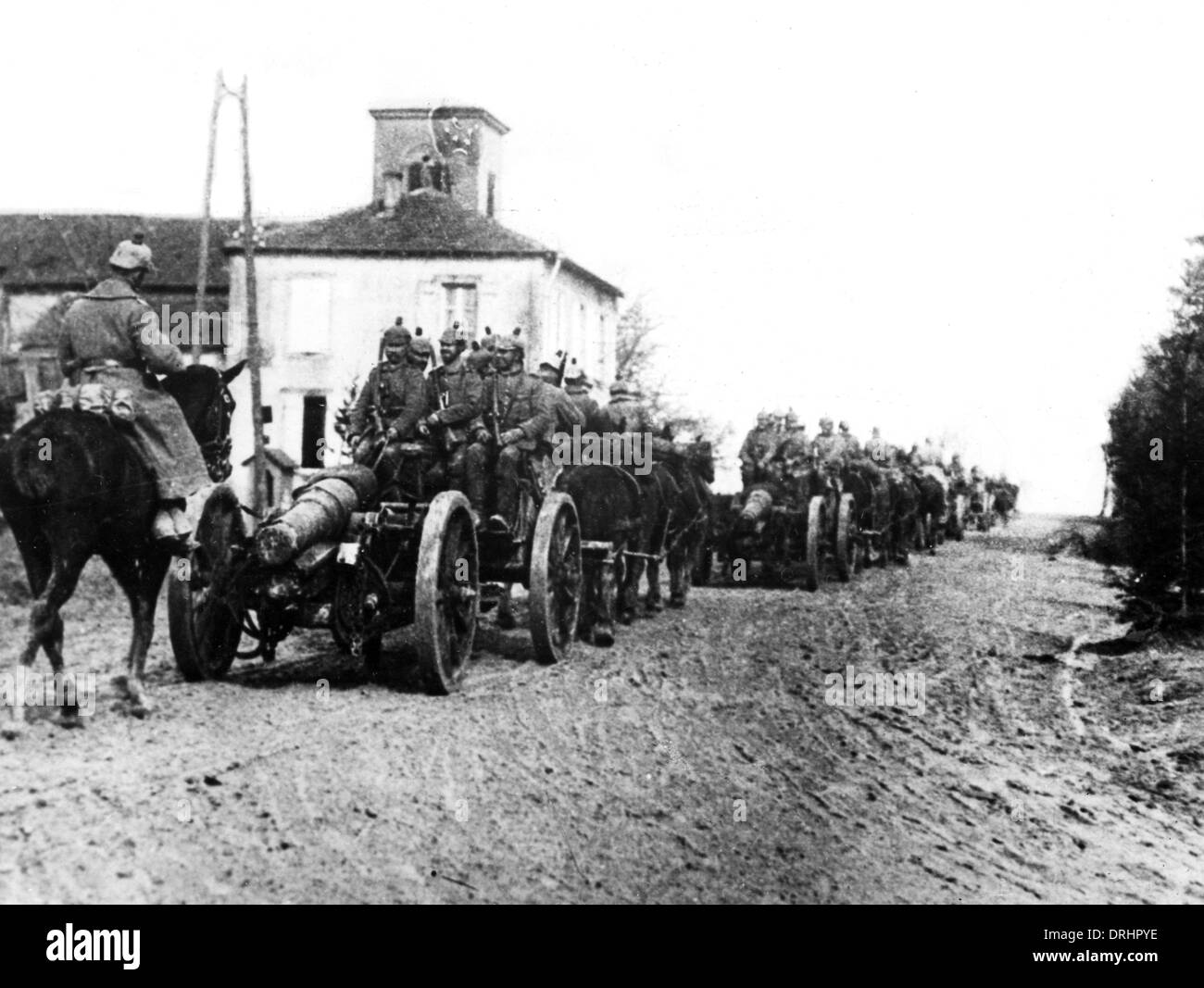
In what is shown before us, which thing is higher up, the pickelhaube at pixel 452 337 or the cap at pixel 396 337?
the pickelhaube at pixel 452 337

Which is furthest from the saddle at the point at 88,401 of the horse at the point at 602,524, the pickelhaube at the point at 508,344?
the horse at the point at 602,524

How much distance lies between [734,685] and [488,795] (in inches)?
145

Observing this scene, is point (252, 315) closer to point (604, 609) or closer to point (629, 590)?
point (629, 590)

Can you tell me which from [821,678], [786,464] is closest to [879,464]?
[786,464]

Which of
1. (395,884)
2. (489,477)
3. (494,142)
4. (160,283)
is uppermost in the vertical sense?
(494,142)

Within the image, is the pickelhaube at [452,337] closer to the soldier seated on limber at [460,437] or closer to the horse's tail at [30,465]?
the soldier seated on limber at [460,437]

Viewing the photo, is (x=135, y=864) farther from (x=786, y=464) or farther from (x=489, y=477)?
(x=786, y=464)

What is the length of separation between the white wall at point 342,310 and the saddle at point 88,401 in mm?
16515

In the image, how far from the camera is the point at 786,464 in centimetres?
1728

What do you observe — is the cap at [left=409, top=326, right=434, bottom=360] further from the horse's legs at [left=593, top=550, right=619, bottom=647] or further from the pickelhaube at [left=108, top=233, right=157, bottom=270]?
the horse's legs at [left=593, top=550, right=619, bottom=647]

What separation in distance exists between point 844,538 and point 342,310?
12.4m

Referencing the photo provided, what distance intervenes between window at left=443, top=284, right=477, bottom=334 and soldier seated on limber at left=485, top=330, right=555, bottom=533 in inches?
729

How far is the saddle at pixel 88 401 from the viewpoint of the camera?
6.88 meters

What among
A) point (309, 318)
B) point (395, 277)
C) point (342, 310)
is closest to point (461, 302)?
point (395, 277)
